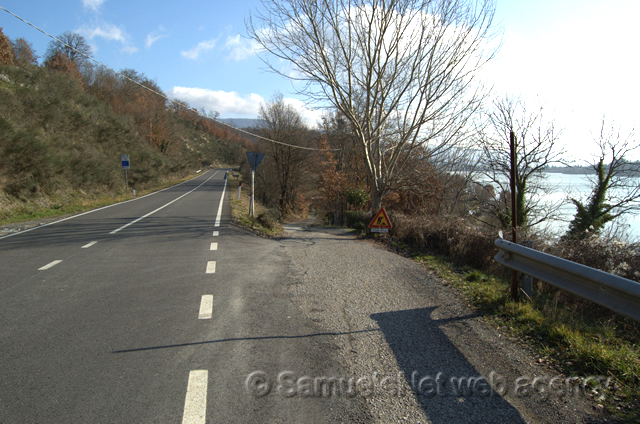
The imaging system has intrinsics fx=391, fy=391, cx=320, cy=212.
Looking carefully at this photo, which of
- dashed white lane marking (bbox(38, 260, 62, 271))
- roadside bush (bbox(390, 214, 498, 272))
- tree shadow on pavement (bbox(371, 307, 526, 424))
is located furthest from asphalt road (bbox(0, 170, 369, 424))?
roadside bush (bbox(390, 214, 498, 272))

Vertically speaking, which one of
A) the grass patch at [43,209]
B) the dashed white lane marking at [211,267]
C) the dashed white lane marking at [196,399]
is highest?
A: the dashed white lane marking at [196,399]

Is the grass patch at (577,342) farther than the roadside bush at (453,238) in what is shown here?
No

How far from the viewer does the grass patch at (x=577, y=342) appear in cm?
323

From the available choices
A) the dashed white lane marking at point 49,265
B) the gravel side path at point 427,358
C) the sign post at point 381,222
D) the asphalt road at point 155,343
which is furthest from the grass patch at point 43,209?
the gravel side path at point 427,358

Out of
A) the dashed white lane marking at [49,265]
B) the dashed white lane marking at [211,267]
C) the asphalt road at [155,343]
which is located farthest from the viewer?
the dashed white lane marking at [211,267]

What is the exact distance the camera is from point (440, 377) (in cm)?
351

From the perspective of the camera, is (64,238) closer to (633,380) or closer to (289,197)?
(633,380)

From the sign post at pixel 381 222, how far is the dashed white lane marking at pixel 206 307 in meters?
7.64

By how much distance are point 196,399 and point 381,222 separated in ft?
32.8

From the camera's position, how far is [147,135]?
57750mm

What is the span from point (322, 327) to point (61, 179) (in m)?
24.4

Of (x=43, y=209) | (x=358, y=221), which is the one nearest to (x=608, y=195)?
(x=358, y=221)

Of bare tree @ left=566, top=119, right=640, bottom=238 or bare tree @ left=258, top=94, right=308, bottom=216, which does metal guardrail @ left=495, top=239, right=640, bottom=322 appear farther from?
bare tree @ left=258, top=94, right=308, bottom=216

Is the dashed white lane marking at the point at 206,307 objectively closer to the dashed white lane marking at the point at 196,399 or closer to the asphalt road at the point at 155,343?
the asphalt road at the point at 155,343
